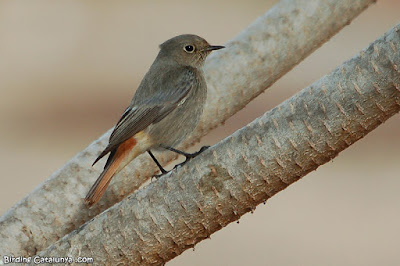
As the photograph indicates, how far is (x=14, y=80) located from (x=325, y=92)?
24.2 ft

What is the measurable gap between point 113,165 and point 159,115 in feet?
1.91

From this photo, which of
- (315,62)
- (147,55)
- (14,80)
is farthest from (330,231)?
(14,80)

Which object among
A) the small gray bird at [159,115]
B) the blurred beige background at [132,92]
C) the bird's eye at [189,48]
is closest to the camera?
the small gray bird at [159,115]

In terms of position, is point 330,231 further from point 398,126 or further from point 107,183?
point 107,183

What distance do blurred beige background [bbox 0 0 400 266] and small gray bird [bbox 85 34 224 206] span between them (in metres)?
2.73

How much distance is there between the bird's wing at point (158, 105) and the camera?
435 centimetres

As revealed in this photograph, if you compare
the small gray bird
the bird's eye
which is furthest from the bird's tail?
the bird's eye

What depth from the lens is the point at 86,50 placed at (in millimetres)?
10125

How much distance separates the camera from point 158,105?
4574 millimetres

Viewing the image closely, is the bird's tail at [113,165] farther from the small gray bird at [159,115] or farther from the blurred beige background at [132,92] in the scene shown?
the blurred beige background at [132,92]

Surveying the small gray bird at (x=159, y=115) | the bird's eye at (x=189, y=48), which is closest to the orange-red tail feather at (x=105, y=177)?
the small gray bird at (x=159, y=115)

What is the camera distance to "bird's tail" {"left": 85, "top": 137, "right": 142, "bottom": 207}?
4012 millimetres

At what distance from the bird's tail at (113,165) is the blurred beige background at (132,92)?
9.91 ft

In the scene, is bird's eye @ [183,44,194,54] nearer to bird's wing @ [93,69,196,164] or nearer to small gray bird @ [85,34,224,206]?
small gray bird @ [85,34,224,206]
